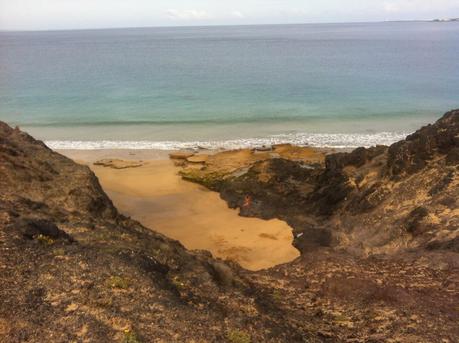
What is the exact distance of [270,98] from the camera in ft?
158

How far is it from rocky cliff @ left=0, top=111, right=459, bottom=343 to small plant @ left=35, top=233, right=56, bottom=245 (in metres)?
0.03

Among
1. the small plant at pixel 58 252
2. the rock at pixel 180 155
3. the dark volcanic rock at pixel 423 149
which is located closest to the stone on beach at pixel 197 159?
the rock at pixel 180 155

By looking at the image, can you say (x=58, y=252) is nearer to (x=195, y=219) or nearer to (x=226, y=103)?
(x=195, y=219)

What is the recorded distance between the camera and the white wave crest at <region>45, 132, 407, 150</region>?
31.9 m

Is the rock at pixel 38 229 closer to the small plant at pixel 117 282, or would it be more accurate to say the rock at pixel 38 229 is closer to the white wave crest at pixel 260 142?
the small plant at pixel 117 282

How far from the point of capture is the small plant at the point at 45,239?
8.78 meters

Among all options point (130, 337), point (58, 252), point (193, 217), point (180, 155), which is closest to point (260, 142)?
point (180, 155)

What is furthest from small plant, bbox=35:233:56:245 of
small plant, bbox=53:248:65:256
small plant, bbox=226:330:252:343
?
small plant, bbox=226:330:252:343

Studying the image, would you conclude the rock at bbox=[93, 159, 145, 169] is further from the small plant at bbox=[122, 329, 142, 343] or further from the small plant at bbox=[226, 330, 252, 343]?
the small plant at bbox=[122, 329, 142, 343]

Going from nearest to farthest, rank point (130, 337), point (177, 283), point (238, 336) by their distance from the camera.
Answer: point (130, 337)
point (238, 336)
point (177, 283)

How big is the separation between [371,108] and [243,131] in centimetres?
1475

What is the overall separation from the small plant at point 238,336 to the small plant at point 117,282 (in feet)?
6.29

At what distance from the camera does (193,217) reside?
1850 centimetres

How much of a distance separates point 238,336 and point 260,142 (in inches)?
1029
